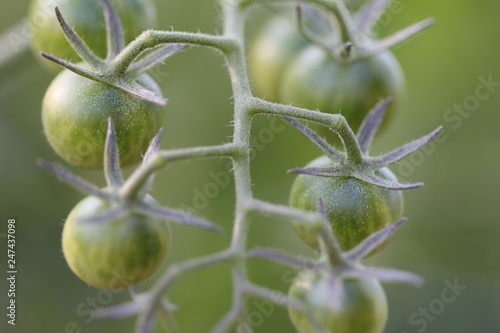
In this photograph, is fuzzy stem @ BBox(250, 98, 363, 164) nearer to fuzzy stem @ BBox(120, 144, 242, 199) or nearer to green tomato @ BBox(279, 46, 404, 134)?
fuzzy stem @ BBox(120, 144, 242, 199)

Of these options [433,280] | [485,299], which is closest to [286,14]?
[433,280]

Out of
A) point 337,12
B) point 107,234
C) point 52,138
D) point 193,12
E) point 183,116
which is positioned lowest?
point 107,234

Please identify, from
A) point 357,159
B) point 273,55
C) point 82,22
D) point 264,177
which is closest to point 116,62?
point 82,22

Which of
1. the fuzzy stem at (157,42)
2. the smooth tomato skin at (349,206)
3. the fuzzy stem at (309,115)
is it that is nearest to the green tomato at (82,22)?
the fuzzy stem at (157,42)

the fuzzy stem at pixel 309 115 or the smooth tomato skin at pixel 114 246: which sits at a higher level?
the fuzzy stem at pixel 309 115

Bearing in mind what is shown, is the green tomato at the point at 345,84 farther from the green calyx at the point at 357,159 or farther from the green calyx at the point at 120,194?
Answer: the green calyx at the point at 120,194

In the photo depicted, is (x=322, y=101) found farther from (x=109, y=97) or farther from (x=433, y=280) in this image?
(x=433, y=280)
